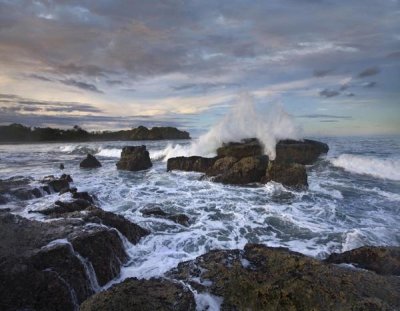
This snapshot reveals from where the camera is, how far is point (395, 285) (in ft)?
13.6

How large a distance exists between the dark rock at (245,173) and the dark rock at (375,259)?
27.3 feet

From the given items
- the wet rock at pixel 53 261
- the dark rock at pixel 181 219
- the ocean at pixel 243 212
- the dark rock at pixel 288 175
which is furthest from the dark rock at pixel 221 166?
the wet rock at pixel 53 261

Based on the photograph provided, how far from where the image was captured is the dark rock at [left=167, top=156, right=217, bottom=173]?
1695cm

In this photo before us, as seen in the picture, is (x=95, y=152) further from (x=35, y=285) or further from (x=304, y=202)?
(x=35, y=285)

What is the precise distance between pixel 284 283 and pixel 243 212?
5.50 meters

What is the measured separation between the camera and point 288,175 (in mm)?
12977

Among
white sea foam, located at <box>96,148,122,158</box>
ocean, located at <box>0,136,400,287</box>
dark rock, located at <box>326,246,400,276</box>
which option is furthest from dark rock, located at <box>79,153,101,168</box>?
dark rock, located at <box>326,246,400,276</box>

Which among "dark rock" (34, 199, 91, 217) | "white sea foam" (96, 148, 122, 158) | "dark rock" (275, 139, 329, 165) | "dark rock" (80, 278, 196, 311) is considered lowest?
"white sea foam" (96, 148, 122, 158)

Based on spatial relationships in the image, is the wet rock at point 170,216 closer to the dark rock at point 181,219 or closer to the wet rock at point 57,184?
the dark rock at point 181,219

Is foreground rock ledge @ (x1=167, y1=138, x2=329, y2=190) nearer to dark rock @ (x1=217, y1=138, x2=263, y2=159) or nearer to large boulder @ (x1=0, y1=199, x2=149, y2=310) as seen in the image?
dark rock @ (x1=217, y1=138, x2=263, y2=159)

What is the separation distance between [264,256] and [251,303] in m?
1.36

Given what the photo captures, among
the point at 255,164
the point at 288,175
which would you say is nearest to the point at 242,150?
the point at 255,164

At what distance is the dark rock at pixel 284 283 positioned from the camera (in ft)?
12.0

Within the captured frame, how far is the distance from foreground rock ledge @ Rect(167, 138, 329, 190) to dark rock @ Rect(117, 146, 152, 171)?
2.17 meters
